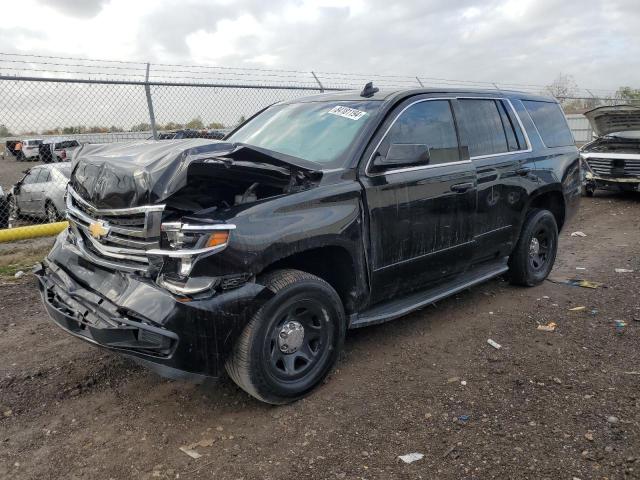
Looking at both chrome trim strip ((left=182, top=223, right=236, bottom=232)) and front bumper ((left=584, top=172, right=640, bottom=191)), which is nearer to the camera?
chrome trim strip ((left=182, top=223, right=236, bottom=232))

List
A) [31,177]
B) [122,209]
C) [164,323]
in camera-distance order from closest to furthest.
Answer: [164,323] < [122,209] < [31,177]

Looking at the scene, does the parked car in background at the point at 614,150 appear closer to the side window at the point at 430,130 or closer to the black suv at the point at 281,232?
the black suv at the point at 281,232

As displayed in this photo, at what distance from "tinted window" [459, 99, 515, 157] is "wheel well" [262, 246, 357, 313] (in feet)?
5.50

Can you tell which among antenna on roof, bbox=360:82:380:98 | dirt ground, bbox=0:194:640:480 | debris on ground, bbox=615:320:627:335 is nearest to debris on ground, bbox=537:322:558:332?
dirt ground, bbox=0:194:640:480

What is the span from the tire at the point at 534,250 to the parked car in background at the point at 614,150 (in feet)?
20.9

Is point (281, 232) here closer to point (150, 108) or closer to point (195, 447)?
point (195, 447)

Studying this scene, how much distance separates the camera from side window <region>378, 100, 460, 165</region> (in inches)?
153

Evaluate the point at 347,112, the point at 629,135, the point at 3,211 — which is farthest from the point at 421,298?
the point at 3,211

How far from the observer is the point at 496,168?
4.62 m

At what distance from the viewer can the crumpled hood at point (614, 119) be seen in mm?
10500

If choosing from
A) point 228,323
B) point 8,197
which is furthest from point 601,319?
point 8,197

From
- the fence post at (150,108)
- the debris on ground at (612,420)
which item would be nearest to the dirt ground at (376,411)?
the debris on ground at (612,420)

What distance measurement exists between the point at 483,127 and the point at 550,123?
1.39m

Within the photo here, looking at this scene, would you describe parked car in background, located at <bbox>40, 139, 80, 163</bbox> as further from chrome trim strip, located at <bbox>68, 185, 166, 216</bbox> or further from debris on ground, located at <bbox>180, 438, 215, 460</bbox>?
debris on ground, located at <bbox>180, 438, 215, 460</bbox>
